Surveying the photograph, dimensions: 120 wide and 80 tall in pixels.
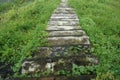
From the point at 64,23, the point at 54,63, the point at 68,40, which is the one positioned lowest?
the point at 54,63

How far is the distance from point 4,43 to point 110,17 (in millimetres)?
4673

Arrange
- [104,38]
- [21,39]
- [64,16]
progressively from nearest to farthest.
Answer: [104,38], [21,39], [64,16]

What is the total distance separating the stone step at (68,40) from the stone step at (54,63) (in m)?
0.83

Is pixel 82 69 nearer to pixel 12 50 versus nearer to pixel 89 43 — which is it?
pixel 89 43

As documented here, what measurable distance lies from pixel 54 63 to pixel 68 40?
1.33 metres

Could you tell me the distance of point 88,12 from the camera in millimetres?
9922

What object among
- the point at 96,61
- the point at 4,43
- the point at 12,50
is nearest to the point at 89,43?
the point at 96,61

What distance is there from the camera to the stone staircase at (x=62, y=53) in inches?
197

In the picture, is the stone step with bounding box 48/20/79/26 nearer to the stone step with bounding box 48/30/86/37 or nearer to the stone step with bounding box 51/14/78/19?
the stone step with bounding box 51/14/78/19

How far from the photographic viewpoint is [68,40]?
633 centimetres

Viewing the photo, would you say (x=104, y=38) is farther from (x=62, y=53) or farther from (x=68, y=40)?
(x=62, y=53)

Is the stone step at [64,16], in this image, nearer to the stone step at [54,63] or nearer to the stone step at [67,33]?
the stone step at [67,33]

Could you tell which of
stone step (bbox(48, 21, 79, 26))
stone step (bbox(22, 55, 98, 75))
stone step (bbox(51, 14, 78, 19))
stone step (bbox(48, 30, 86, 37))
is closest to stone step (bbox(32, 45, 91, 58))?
stone step (bbox(22, 55, 98, 75))

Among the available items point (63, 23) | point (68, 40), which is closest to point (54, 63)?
point (68, 40)
